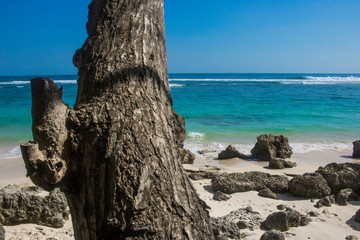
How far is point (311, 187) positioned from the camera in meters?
4.25

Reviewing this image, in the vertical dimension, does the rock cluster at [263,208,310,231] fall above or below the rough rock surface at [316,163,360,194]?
below

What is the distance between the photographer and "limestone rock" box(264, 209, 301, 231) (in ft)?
10.6

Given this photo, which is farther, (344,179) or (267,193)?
(344,179)

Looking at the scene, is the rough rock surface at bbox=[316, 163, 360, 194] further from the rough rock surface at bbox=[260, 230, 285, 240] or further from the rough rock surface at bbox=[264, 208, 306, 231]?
the rough rock surface at bbox=[260, 230, 285, 240]

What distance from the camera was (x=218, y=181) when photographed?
14.8 feet

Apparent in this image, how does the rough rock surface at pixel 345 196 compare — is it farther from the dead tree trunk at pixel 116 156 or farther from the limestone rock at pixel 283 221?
the dead tree trunk at pixel 116 156

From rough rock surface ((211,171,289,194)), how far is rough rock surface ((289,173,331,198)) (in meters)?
0.24

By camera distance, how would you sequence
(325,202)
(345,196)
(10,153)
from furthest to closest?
(10,153)
(345,196)
(325,202)

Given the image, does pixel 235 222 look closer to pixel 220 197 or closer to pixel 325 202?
pixel 220 197

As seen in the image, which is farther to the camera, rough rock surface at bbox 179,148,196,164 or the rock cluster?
rough rock surface at bbox 179,148,196,164

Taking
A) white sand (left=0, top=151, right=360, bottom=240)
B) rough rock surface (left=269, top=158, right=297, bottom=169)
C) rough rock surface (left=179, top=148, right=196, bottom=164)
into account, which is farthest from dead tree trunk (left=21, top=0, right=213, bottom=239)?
rough rock surface (left=269, top=158, right=297, bottom=169)

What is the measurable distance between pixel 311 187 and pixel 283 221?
1272 mm

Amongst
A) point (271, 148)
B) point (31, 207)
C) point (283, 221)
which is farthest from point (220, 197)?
point (271, 148)

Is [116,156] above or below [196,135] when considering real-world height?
above
